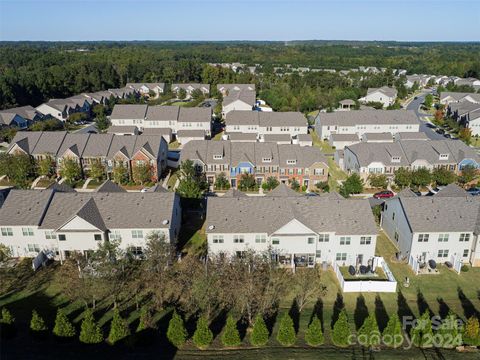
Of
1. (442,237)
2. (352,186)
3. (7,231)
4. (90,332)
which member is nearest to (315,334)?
(90,332)

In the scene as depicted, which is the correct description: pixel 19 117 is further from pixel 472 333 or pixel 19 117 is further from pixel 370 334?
pixel 472 333

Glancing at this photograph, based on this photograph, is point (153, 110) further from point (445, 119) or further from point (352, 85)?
point (352, 85)

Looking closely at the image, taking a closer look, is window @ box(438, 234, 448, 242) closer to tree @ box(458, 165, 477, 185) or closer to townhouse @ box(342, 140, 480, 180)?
townhouse @ box(342, 140, 480, 180)

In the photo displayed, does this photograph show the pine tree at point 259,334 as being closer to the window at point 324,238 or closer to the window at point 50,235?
the window at point 324,238

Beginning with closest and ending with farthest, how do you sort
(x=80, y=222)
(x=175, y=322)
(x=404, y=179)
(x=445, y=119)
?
(x=175, y=322) → (x=80, y=222) → (x=404, y=179) → (x=445, y=119)

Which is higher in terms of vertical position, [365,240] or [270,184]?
[365,240]

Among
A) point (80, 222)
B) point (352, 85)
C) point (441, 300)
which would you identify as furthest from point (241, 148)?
point (352, 85)
